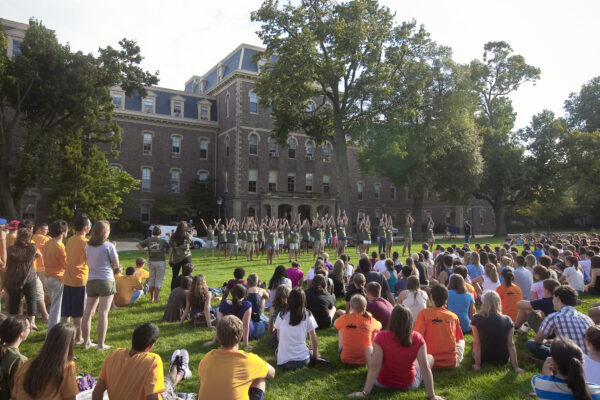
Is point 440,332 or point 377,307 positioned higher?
point 377,307

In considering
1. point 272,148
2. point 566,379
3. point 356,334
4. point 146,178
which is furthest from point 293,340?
point 146,178

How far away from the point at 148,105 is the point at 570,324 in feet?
140

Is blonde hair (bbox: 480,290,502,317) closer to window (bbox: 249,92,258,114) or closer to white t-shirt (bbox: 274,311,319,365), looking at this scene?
white t-shirt (bbox: 274,311,319,365)

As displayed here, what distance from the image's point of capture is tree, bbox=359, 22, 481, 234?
29.5m

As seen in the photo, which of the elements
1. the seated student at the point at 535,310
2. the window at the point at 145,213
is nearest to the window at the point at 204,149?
the window at the point at 145,213

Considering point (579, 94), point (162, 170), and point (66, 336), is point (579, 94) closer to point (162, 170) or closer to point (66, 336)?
point (162, 170)

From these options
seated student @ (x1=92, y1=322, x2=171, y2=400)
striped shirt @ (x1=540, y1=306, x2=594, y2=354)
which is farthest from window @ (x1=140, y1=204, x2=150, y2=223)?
striped shirt @ (x1=540, y1=306, x2=594, y2=354)

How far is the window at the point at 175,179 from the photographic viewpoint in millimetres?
42062

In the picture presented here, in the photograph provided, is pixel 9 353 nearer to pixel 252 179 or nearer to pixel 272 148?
pixel 252 179

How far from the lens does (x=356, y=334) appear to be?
548 centimetres

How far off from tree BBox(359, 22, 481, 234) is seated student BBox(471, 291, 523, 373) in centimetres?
2439

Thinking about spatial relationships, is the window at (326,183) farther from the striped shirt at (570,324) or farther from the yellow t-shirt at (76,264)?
the striped shirt at (570,324)

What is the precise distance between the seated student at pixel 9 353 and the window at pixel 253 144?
38.3m

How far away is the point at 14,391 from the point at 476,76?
4572 centimetres
